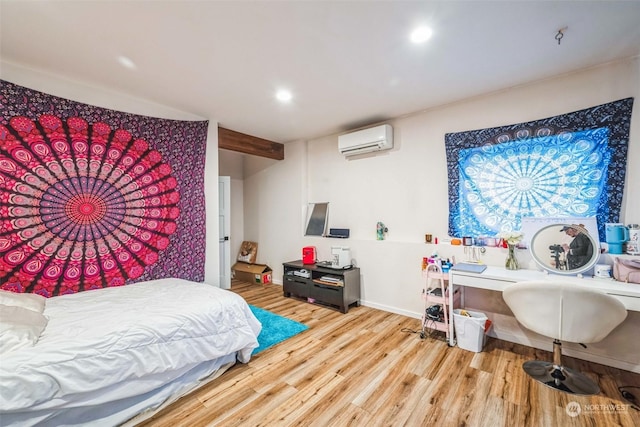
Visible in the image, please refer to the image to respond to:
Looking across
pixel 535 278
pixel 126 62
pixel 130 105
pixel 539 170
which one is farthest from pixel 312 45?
pixel 535 278

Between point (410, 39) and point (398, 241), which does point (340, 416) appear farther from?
point (410, 39)

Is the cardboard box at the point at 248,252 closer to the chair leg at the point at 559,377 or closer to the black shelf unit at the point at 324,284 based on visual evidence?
the black shelf unit at the point at 324,284

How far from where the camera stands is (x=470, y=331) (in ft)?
7.59

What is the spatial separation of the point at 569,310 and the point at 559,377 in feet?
1.93

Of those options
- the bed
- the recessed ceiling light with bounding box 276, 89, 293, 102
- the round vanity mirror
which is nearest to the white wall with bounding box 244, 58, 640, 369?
the round vanity mirror

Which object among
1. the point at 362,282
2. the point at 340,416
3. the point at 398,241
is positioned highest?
the point at 398,241

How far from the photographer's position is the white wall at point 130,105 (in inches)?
85.0

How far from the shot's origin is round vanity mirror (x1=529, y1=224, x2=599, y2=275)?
2121mm

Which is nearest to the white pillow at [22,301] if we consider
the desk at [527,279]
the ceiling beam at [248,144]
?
the ceiling beam at [248,144]

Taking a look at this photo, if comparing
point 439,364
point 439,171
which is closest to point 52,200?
point 439,364

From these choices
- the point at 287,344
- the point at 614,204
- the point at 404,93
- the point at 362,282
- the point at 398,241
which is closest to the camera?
the point at 614,204

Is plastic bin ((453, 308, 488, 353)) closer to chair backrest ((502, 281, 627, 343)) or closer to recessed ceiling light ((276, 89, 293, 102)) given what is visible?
chair backrest ((502, 281, 627, 343))

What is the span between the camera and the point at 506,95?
8.49 ft

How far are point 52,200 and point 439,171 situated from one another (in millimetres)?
3819
